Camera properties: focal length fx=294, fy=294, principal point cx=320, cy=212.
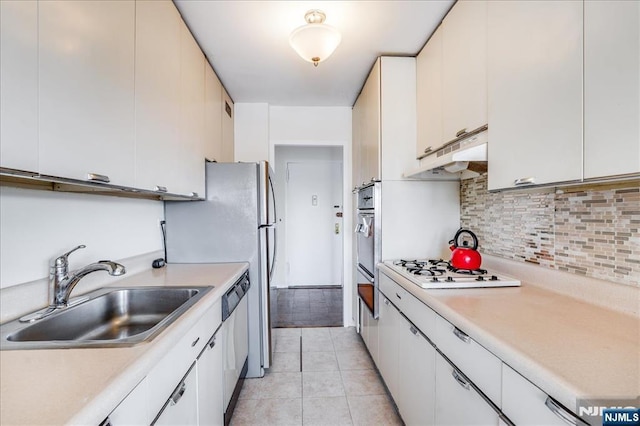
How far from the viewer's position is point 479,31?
147cm

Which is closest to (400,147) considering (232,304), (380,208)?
(380,208)

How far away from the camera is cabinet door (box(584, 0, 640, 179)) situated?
0.78 metres

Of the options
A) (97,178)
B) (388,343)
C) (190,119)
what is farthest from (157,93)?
(388,343)

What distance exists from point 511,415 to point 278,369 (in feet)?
6.31

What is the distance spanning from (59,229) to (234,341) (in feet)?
3.56

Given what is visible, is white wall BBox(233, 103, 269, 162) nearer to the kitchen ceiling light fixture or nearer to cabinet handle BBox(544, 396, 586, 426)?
the kitchen ceiling light fixture

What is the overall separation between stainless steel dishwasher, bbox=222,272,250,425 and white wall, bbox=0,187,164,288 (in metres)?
0.66

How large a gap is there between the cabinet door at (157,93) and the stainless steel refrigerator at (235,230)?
1.80ft

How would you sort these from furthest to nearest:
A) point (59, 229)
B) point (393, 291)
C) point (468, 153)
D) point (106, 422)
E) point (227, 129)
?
point (227, 129) < point (393, 291) < point (468, 153) < point (59, 229) < point (106, 422)

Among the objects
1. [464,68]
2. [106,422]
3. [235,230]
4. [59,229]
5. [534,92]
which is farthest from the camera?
[235,230]

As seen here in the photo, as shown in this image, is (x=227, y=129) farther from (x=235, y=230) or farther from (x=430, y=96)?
(x=430, y=96)

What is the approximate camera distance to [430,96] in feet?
6.59

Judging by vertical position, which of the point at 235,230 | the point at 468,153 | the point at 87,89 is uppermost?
the point at 87,89

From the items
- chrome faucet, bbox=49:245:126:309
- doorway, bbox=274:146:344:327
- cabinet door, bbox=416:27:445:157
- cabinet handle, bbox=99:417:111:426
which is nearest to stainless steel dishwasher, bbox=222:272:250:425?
chrome faucet, bbox=49:245:126:309
